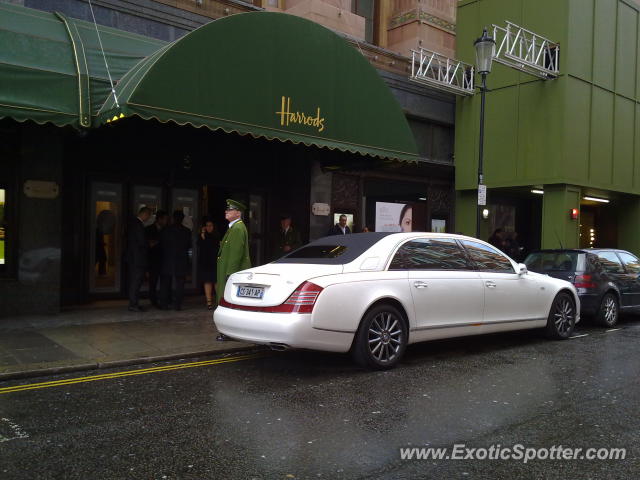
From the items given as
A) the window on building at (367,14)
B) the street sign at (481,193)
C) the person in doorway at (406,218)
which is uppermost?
the window on building at (367,14)

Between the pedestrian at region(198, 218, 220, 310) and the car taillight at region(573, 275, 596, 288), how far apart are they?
262 inches

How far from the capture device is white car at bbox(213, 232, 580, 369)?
19.7 ft

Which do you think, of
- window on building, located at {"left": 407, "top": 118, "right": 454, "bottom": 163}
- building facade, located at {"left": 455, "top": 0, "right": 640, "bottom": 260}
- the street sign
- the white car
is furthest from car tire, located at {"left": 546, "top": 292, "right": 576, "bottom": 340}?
window on building, located at {"left": 407, "top": 118, "right": 454, "bottom": 163}

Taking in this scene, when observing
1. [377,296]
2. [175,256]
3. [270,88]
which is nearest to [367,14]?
[270,88]

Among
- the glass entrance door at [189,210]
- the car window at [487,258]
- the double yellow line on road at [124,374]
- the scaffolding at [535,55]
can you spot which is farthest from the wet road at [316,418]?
the scaffolding at [535,55]

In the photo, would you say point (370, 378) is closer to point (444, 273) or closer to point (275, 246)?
point (444, 273)

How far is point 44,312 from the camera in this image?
32.3 ft

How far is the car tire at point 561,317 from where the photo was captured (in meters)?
8.53

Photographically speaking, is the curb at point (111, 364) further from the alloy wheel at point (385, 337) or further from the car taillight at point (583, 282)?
the car taillight at point (583, 282)

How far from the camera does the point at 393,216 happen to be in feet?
54.0

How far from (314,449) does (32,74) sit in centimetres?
672

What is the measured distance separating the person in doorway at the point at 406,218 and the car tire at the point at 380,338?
10234 millimetres

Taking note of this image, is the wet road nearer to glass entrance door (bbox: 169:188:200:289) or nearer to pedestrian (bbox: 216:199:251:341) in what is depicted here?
pedestrian (bbox: 216:199:251:341)

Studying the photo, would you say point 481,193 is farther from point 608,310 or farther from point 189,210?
point 189,210
